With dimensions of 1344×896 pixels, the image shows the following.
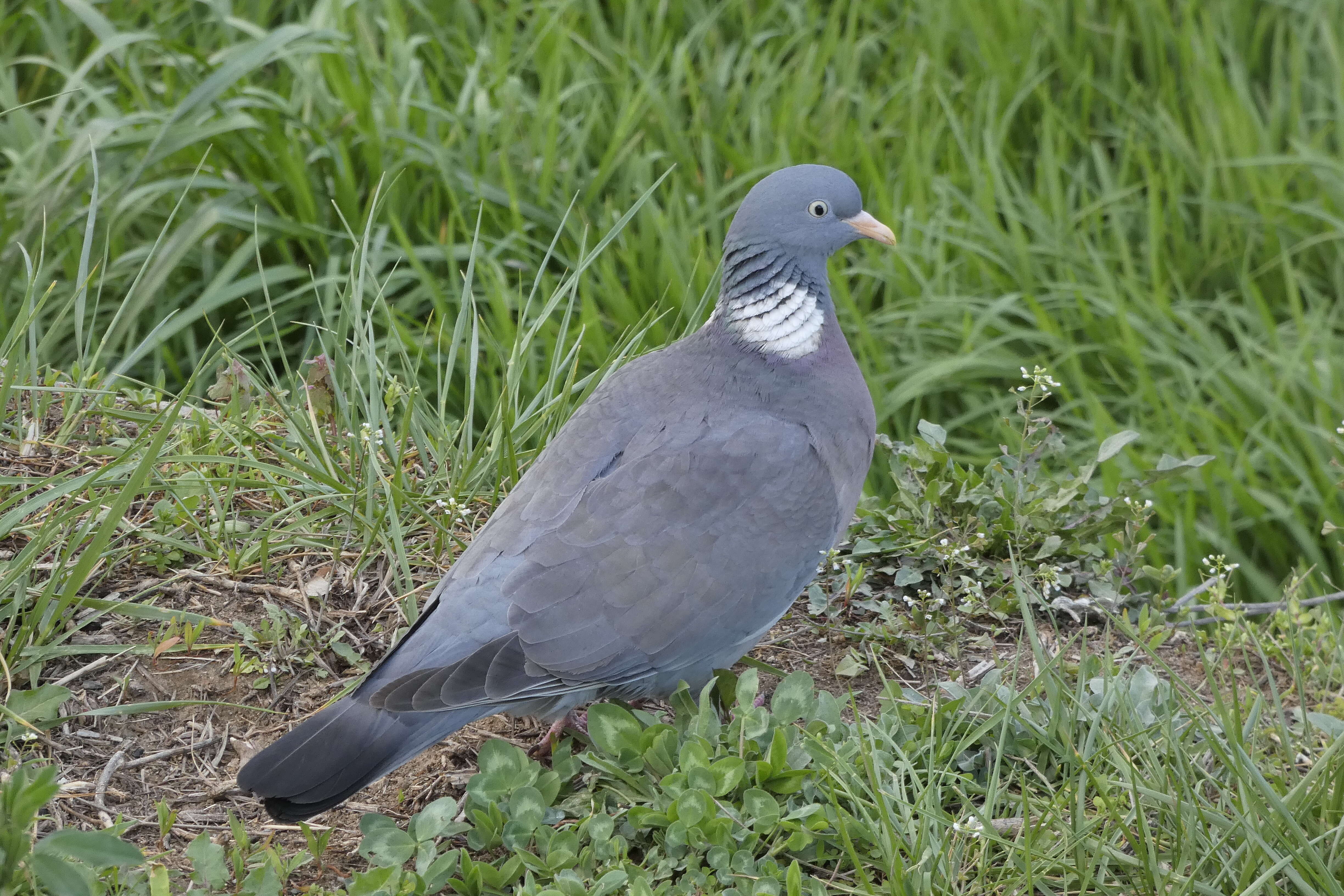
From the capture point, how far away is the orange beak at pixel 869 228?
10.5ft

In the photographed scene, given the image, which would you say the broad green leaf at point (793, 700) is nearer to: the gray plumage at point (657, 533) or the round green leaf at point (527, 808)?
the gray plumage at point (657, 533)

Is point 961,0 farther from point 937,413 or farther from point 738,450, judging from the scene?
point 738,450

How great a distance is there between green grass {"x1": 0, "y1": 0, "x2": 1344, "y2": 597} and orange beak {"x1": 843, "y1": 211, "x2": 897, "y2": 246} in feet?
3.41

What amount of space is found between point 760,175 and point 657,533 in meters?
2.24

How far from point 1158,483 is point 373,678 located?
8.25 ft

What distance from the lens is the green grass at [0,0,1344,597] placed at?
13.9 ft

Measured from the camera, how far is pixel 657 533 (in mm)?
2672

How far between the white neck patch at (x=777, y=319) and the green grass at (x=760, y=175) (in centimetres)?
103

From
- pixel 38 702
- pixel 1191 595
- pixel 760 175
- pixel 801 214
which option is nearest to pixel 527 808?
pixel 38 702

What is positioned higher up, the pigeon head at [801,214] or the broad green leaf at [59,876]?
the pigeon head at [801,214]

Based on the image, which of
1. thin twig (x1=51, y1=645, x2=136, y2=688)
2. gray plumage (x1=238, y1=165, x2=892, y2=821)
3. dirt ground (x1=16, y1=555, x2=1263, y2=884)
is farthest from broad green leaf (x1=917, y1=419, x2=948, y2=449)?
thin twig (x1=51, y1=645, x2=136, y2=688)

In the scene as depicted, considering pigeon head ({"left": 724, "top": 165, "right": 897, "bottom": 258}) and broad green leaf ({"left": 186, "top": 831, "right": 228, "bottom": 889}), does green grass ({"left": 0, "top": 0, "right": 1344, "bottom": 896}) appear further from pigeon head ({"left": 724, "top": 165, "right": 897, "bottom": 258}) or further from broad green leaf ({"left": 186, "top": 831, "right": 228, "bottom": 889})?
pigeon head ({"left": 724, "top": 165, "right": 897, "bottom": 258})

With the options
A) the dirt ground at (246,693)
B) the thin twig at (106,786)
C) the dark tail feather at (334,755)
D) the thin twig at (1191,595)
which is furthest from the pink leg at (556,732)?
the thin twig at (1191,595)

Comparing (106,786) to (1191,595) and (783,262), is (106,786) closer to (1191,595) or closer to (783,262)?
(783,262)
